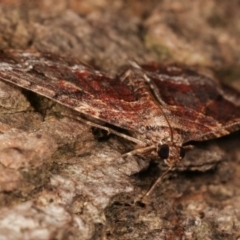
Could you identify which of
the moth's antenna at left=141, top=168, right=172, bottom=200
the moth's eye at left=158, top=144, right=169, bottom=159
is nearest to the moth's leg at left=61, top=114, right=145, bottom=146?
the moth's eye at left=158, top=144, right=169, bottom=159

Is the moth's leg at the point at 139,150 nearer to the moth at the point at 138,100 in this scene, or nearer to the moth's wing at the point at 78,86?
the moth at the point at 138,100

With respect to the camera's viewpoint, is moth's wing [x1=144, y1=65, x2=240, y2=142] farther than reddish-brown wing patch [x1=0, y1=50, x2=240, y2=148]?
Yes

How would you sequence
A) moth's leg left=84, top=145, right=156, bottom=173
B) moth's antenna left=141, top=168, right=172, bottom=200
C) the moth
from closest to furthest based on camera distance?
moth's leg left=84, top=145, right=156, bottom=173, moth's antenna left=141, top=168, right=172, bottom=200, the moth

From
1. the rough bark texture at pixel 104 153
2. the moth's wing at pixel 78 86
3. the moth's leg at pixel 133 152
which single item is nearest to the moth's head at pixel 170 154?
the moth's leg at pixel 133 152

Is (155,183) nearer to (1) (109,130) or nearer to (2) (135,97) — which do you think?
(1) (109,130)

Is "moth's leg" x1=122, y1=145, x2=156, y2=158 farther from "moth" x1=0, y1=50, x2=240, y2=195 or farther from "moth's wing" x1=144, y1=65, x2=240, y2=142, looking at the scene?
"moth's wing" x1=144, y1=65, x2=240, y2=142

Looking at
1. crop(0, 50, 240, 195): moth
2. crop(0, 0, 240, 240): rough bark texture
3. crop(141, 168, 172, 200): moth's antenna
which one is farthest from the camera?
crop(0, 50, 240, 195): moth

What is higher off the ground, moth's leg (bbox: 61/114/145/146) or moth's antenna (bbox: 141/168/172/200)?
moth's leg (bbox: 61/114/145/146)

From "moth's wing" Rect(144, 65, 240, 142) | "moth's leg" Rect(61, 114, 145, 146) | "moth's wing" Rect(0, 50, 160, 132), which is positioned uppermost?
"moth's wing" Rect(144, 65, 240, 142)

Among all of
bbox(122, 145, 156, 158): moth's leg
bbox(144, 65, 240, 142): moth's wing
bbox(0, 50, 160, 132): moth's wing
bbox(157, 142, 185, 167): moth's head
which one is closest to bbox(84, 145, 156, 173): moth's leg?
bbox(122, 145, 156, 158): moth's leg

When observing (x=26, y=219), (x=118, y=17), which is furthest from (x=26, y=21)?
(x=26, y=219)
